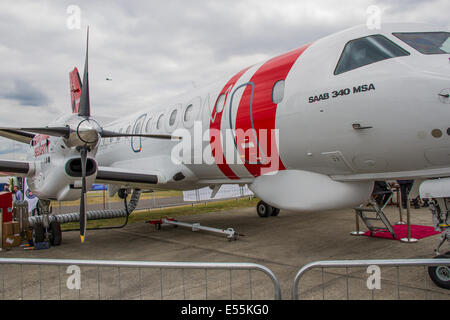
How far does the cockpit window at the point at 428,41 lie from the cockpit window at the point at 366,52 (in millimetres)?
191

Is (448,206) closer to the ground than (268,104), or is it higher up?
closer to the ground

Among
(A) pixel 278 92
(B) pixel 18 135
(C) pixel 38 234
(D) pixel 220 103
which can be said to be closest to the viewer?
(A) pixel 278 92

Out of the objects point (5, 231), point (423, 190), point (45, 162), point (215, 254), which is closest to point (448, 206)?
point (423, 190)

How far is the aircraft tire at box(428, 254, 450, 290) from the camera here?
4.53 m

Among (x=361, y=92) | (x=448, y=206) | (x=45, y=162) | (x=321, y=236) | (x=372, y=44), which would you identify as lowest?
(x=321, y=236)

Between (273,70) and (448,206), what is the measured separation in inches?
141

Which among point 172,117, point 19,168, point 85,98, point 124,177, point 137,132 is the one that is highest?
point 85,98

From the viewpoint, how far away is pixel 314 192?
19.1 ft

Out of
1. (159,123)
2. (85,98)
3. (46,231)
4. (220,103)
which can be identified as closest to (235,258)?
(220,103)

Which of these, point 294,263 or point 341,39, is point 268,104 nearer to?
point 341,39

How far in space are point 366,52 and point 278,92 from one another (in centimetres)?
158

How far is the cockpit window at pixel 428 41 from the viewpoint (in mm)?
4699

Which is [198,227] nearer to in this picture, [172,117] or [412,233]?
[172,117]

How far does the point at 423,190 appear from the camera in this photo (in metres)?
4.63
